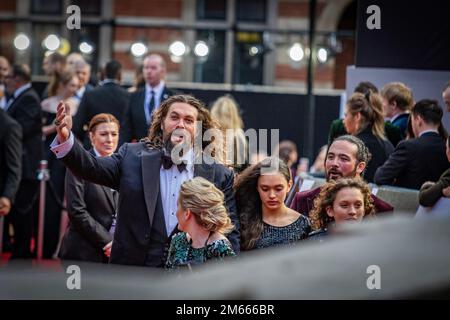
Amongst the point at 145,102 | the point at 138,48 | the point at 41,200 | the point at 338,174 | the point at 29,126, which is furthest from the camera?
the point at 138,48

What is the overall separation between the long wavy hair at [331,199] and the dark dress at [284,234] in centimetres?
6

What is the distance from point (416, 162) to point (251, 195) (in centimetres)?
A: 170

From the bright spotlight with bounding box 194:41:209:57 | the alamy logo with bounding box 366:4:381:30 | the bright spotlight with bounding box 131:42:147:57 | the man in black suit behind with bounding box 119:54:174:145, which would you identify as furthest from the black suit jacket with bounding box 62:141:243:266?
the bright spotlight with bounding box 194:41:209:57

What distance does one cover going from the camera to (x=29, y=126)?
11.1 metres

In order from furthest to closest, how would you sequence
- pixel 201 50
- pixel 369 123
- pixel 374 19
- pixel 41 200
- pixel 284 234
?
Answer: pixel 201 50 < pixel 41 200 < pixel 369 123 < pixel 374 19 < pixel 284 234

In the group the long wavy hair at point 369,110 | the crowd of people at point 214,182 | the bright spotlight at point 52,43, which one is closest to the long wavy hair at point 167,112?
the crowd of people at point 214,182

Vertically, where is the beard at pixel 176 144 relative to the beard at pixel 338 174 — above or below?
above

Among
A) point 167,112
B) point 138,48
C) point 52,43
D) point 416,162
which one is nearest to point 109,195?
point 167,112

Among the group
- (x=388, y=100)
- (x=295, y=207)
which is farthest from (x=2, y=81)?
(x=295, y=207)

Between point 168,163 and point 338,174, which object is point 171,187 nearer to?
point 168,163

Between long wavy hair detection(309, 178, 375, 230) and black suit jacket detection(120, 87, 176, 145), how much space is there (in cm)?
424

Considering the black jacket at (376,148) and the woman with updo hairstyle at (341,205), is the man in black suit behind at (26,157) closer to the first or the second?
the black jacket at (376,148)

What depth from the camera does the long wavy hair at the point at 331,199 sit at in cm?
599
